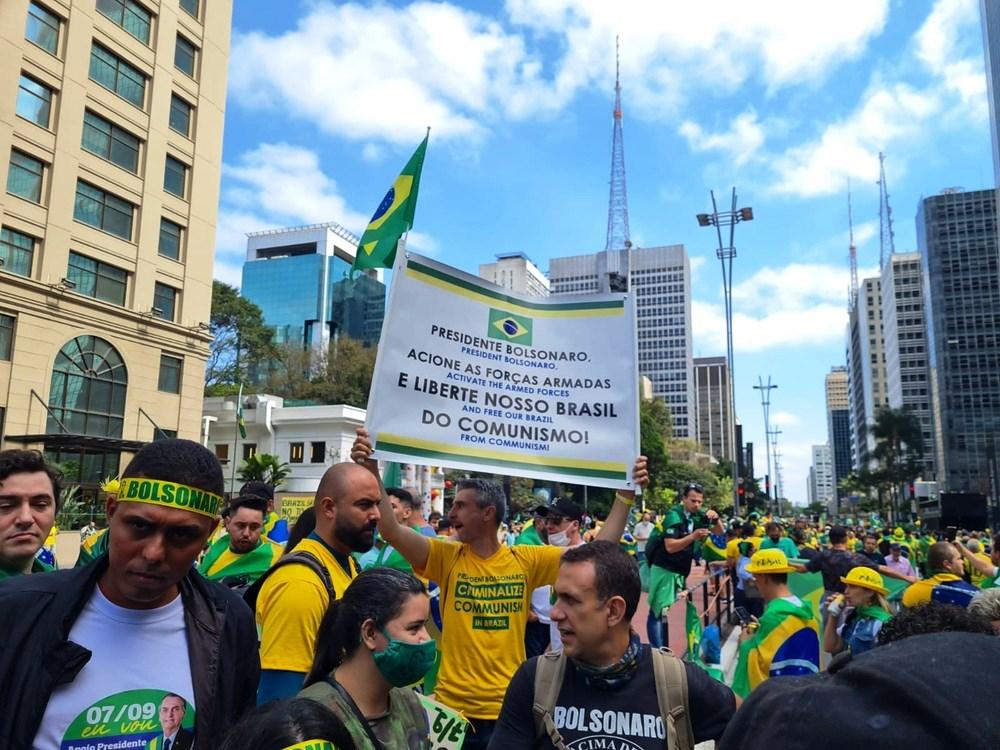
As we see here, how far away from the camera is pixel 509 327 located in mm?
4559

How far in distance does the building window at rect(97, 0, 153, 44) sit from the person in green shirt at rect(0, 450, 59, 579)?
3289 centimetres

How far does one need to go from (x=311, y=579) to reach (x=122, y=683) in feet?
3.19

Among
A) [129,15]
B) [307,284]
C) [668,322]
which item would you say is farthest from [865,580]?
[668,322]

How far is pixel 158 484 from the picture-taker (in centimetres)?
202

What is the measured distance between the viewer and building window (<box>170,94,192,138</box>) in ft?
107

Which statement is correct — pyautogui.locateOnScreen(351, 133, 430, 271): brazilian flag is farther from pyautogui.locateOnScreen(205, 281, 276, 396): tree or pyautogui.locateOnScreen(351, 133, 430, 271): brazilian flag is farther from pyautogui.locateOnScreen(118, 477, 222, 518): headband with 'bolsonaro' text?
pyautogui.locateOnScreen(205, 281, 276, 396): tree

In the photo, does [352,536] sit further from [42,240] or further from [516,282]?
[516,282]

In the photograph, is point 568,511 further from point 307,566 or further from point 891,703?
point 891,703

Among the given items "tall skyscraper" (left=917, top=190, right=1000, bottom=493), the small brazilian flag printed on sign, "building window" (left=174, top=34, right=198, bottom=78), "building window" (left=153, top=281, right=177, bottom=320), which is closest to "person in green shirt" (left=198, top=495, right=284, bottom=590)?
the small brazilian flag printed on sign

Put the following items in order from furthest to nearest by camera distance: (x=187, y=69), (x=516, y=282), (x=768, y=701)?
1. (x=516, y=282)
2. (x=187, y=69)
3. (x=768, y=701)

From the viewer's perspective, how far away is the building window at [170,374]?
3167cm

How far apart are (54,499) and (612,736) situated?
273cm

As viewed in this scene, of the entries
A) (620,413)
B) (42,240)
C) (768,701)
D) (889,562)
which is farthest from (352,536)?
(42,240)

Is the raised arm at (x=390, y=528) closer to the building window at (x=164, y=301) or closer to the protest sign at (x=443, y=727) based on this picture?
the protest sign at (x=443, y=727)
